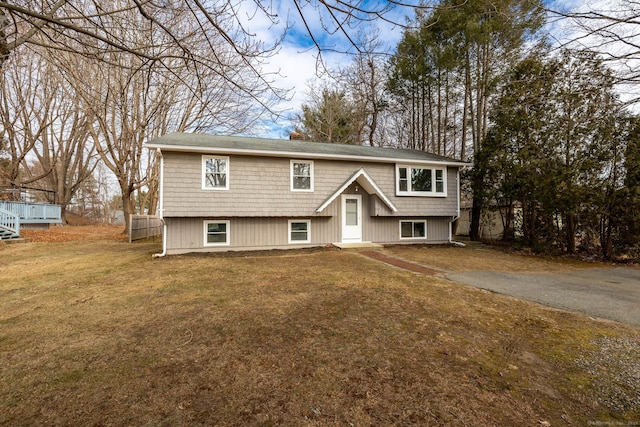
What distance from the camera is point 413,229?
12.2m

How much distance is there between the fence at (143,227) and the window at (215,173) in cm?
575

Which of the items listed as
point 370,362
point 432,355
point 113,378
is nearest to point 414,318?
point 432,355

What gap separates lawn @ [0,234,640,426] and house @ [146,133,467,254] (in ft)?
14.6

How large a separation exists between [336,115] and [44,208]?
2013 cm

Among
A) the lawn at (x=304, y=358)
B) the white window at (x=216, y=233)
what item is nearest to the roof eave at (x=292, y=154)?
the white window at (x=216, y=233)

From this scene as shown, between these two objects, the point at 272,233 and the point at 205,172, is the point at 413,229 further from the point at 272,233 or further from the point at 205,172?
the point at 205,172

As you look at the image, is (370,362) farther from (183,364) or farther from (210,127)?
(210,127)

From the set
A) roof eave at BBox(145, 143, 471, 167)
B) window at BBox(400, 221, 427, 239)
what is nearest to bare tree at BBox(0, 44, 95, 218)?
roof eave at BBox(145, 143, 471, 167)

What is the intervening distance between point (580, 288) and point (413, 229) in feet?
22.1

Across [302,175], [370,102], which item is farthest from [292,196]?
[370,102]

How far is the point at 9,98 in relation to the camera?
16219mm

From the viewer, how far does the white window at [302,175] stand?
1036cm

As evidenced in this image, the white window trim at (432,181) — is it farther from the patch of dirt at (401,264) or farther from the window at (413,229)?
the patch of dirt at (401,264)

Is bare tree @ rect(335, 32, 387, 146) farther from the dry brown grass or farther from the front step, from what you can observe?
the front step
